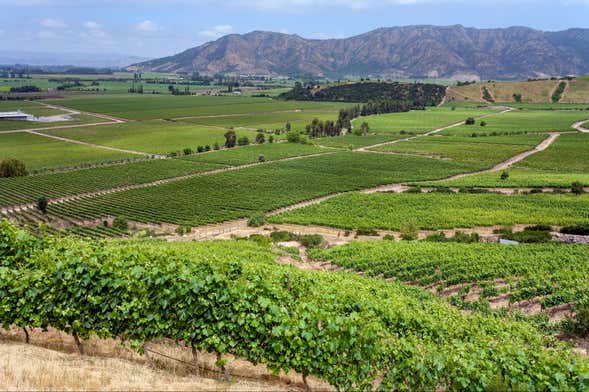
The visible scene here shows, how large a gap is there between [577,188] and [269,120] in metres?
126

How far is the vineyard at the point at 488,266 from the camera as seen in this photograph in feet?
82.4

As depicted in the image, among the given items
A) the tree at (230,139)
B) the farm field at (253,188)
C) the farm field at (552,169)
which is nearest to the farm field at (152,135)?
the tree at (230,139)

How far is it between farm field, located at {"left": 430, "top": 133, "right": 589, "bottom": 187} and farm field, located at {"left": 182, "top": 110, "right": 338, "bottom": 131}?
7847cm

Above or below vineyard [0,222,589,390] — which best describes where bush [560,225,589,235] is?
below

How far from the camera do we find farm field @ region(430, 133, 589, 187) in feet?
237

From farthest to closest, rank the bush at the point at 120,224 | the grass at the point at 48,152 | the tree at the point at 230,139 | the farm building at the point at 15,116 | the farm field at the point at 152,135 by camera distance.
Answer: the farm building at the point at 15,116 → the farm field at the point at 152,135 → the tree at the point at 230,139 → the grass at the point at 48,152 → the bush at the point at 120,224

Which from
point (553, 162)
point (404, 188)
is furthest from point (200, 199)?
point (553, 162)

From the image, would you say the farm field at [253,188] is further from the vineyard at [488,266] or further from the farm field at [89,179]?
the vineyard at [488,266]

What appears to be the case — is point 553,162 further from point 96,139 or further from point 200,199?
point 96,139

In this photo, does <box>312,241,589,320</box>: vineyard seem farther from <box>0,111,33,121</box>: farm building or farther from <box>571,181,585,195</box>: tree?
<box>0,111,33,121</box>: farm building

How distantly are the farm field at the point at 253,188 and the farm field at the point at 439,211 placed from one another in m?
8.43

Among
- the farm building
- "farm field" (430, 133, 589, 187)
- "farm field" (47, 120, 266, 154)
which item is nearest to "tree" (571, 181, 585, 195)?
"farm field" (430, 133, 589, 187)

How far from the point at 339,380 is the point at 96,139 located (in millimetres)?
138685

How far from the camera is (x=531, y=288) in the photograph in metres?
25.2
